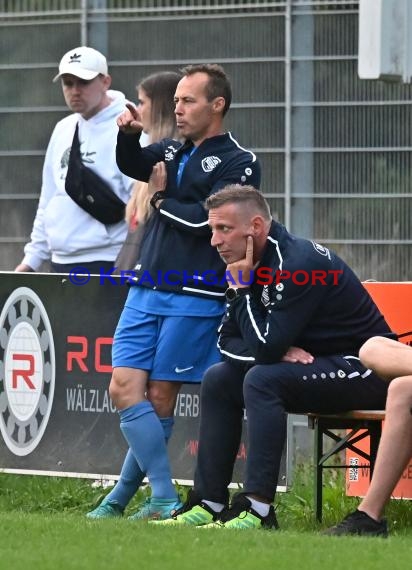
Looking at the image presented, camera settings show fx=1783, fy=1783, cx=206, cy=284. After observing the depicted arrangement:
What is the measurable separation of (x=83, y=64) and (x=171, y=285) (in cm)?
256

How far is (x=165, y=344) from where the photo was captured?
28.4ft

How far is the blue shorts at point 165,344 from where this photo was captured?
28.4ft

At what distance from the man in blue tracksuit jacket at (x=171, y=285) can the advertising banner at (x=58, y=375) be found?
62.4 inches

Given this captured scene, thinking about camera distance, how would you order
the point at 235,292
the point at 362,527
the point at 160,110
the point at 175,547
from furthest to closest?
the point at 160,110 < the point at 235,292 < the point at 362,527 < the point at 175,547

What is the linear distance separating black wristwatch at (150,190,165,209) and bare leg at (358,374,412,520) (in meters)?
1.70

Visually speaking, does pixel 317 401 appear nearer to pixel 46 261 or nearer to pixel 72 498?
pixel 72 498

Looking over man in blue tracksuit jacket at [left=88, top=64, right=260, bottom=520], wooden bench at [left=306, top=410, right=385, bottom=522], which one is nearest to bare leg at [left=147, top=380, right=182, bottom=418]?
man in blue tracksuit jacket at [left=88, top=64, right=260, bottom=520]

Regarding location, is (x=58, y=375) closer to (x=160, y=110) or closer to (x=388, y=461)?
(x=160, y=110)

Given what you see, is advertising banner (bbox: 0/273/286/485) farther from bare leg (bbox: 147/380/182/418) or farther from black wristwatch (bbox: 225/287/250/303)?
black wristwatch (bbox: 225/287/250/303)

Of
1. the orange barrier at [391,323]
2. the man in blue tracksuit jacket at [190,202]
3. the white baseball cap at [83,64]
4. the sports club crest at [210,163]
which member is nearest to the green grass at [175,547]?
the orange barrier at [391,323]

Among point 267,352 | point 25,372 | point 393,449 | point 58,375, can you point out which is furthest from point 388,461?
point 25,372

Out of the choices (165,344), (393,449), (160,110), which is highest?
(160,110)

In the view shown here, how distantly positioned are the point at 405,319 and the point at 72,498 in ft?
7.58

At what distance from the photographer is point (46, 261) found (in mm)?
11555
